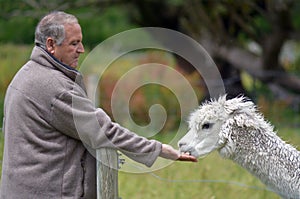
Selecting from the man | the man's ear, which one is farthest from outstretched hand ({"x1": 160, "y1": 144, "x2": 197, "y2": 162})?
the man's ear

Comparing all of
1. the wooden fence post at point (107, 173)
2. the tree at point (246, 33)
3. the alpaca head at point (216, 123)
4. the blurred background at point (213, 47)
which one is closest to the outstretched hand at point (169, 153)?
the wooden fence post at point (107, 173)

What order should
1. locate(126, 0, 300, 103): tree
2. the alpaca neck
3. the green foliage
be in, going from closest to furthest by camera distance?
the alpaca neck, locate(126, 0, 300, 103): tree, the green foliage

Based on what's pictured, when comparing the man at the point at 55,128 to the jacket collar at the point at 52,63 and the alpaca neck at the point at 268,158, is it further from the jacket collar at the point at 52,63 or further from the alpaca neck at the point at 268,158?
the alpaca neck at the point at 268,158

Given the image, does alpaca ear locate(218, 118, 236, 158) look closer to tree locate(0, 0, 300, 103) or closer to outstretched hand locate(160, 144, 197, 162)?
outstretched hand locate(160, 144, 197, 162)

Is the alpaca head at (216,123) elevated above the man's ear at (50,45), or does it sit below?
above

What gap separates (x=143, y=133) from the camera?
28.8 ft

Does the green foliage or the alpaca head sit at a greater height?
the green foliage

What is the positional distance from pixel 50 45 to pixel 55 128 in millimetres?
431

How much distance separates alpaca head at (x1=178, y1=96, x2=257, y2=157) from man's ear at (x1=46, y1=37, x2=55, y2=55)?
1.04 m

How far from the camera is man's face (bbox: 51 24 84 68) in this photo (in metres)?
3.73

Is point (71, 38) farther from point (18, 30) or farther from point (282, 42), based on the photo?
point (18, 30)

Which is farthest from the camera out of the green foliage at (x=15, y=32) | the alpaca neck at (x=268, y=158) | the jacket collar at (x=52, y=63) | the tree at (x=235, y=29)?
the green foliage at (x=15, y=32)

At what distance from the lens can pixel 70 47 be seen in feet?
12.3

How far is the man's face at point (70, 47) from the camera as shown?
373 centimetres
